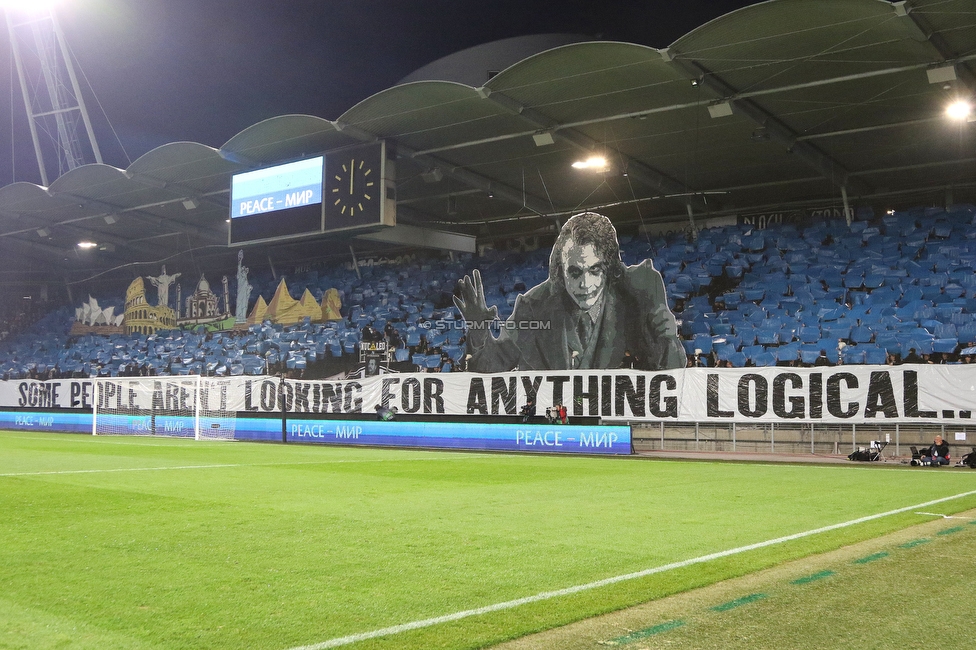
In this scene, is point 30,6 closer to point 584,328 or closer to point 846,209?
point 584,328

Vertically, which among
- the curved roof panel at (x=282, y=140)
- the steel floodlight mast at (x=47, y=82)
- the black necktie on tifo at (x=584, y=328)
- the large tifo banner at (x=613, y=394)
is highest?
the steel floodlight mast at (x=47, y=82)

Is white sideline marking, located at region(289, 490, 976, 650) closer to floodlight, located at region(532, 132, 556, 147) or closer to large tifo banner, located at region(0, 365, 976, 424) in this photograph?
large tifo banner, located at region(0, 365, 976, 424)

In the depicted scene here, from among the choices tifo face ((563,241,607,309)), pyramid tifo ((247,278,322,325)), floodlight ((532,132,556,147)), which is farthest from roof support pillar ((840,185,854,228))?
pyramid tifo ((247,278,322,325))

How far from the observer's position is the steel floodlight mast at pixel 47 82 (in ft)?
139

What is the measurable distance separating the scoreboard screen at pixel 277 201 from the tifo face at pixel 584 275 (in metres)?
8.24

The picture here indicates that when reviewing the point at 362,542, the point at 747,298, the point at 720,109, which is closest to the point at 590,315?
the point at 747,298

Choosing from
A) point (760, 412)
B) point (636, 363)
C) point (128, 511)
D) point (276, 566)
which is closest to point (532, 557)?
point (276, 566)

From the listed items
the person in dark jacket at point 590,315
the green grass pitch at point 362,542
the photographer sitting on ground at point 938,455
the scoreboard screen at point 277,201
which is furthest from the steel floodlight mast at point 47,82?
the photographer sitting on ground at point 938,455

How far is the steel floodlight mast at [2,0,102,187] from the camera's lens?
42.5m

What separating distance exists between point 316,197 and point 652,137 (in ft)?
33.6

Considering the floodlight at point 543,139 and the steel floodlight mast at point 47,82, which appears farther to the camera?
the steel floodlight mast at point 47,82

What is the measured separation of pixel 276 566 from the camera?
19.8ft

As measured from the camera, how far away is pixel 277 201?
2623 centimetres

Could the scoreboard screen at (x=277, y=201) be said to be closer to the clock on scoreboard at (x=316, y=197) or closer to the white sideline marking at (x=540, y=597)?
the clock on scoreboard at (x=316, y=197)
